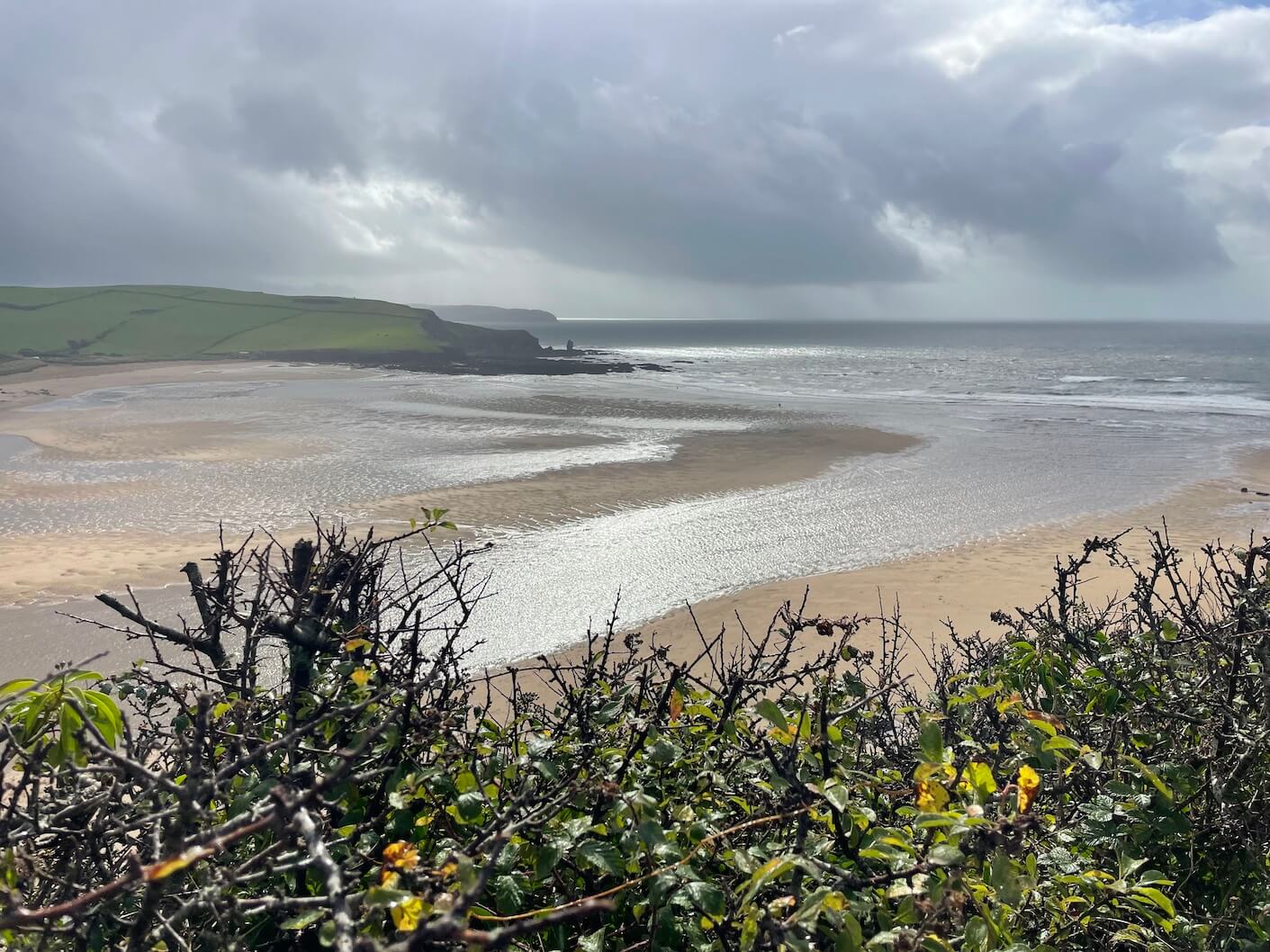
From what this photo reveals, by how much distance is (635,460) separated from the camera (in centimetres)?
2216

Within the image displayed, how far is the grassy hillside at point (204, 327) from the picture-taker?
65125mm

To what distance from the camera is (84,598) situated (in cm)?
1113

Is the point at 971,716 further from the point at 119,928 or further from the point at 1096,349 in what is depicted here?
the point at 1096,349

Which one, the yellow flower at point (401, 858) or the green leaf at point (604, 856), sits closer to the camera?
the yellow flower at point (401, 858)

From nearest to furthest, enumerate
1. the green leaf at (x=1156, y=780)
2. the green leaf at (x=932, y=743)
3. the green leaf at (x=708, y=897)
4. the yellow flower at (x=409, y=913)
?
1. the yellow flower at (x=409, y=913)
2. the green leaf at (x=708, y=897)
3. the green leaf at (x=932, y=743)
4. the green leaf at (x=1156, y=780)

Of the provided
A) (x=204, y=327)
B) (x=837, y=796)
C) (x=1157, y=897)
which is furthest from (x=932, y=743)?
(x=204, y=327)

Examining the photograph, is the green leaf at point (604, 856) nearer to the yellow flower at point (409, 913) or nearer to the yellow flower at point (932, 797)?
the yellow flower at point (409, 913)

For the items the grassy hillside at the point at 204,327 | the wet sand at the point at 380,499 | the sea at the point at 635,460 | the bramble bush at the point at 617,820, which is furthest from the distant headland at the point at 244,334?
the bramble bush at the point at 617,820

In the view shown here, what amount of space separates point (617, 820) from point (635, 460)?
2049cm

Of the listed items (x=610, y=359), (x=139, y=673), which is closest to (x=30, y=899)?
(x=139, y=673)

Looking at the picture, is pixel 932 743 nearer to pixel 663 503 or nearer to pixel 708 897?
pixel 708 897

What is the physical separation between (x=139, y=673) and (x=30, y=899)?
95cm

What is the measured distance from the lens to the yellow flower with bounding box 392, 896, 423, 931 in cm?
108

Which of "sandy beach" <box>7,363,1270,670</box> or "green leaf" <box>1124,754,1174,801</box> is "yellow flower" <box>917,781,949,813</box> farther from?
"sandy beach" <box>7,363,1270,670</box>
